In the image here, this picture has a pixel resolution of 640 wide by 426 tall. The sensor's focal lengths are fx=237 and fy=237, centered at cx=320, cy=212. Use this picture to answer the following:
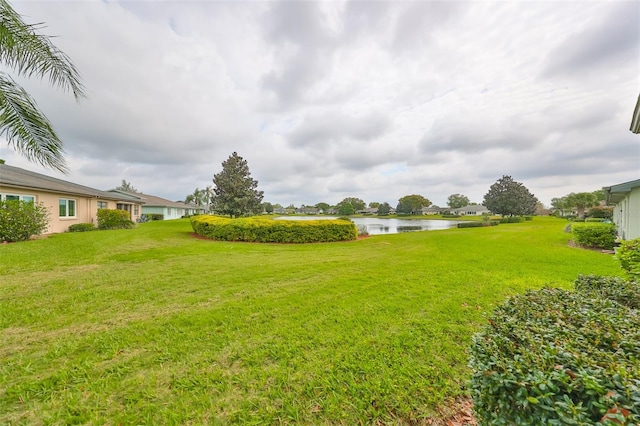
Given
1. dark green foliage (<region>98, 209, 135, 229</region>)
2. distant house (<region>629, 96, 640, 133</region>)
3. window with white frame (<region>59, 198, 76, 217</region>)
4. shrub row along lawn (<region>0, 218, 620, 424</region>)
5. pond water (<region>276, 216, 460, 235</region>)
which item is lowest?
shrub row along lawn (<region>0, 218, 620, 424</region>)

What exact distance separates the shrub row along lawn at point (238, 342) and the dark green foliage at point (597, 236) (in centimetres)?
588

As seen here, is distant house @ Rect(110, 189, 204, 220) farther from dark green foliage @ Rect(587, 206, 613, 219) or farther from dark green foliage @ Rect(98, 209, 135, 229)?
dark green foliage @ Rect(587, 206, 613, 219)

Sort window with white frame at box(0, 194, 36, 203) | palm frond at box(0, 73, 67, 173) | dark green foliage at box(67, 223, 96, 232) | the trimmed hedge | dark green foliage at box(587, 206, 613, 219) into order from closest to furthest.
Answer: palm frond at box(0, 73, 67, 173) → window with white frame at box(0, 194, 36, 203) → the trimmed hedge → dark green foliage at box(67, 223, 96, 232) → dark green foliage at box(587, 206, 613, 219)

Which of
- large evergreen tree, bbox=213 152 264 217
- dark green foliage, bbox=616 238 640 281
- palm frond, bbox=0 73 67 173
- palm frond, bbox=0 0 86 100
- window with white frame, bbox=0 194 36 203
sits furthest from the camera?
large evergreen tree, bbox=213 152 264 217

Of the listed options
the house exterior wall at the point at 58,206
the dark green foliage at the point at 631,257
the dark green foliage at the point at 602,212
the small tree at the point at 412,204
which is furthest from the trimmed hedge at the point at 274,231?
the small tree at the point at 412,204

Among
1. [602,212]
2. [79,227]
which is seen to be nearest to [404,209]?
[602,212]

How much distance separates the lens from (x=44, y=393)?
226 cm

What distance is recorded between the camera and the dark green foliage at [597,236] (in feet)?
34.0

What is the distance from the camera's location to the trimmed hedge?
13219 mm

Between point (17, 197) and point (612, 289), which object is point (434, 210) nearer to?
point (612, 289)

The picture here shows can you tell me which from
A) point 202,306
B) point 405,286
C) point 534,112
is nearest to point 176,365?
point 202,306

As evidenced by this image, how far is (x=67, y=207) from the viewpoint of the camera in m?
15.8

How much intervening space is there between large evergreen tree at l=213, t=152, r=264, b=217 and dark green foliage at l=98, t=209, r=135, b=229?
26.6 ft

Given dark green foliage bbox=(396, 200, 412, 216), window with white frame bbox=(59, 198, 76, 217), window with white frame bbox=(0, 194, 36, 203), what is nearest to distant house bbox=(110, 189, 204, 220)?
window with white frame bbox=(59, 198, 76, 217)
